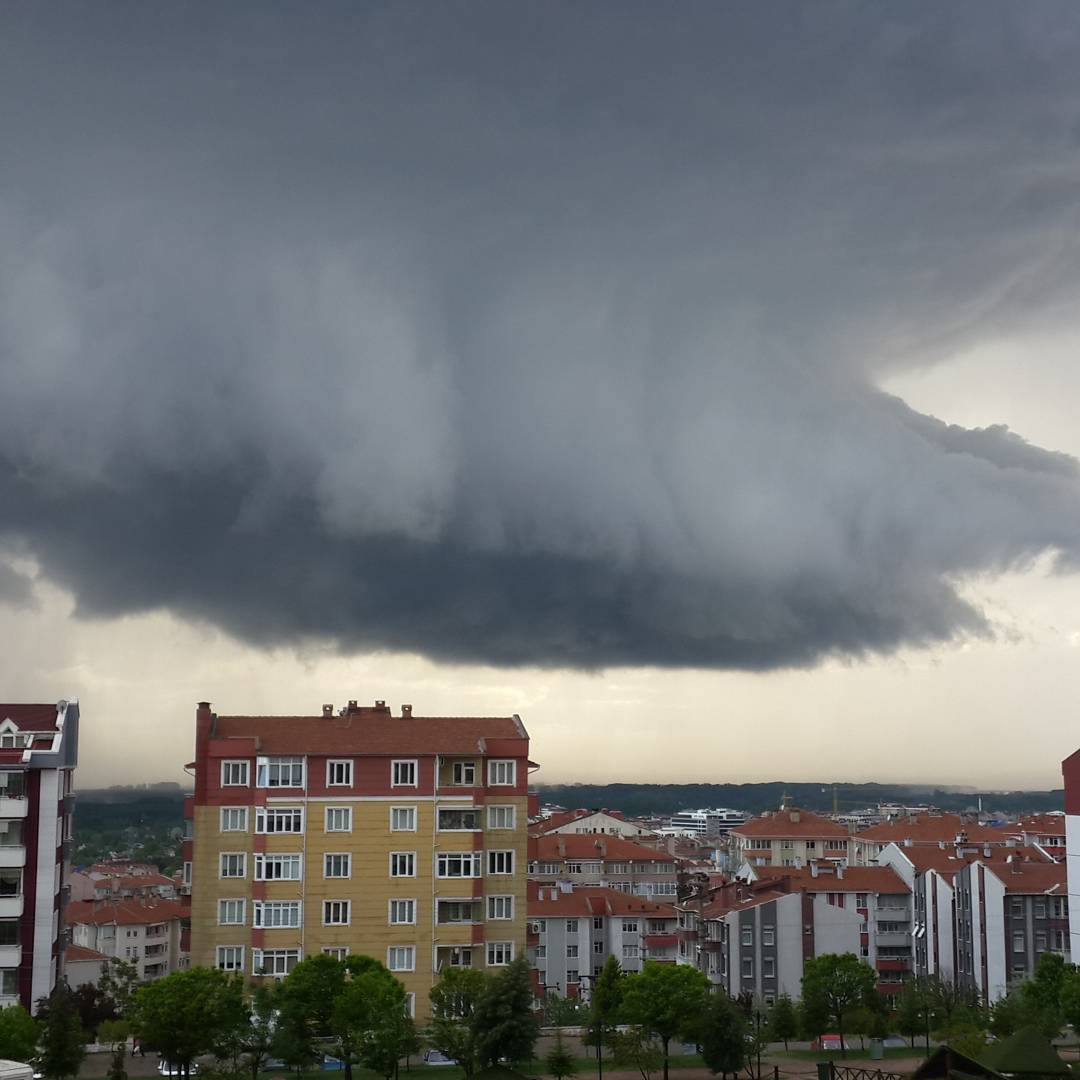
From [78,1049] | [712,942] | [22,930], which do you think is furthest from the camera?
[712,942]

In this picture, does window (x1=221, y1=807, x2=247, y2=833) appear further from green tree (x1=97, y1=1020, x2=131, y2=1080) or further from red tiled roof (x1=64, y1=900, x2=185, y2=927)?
red tiled roof (x1=64, y1=900, x2=185, y2=927)

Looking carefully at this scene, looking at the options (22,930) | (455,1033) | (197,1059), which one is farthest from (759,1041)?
(22,930)

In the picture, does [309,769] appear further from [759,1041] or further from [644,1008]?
[759,1041]

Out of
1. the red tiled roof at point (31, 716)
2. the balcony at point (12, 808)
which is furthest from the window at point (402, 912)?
the red tiled roof at point (31, 716)

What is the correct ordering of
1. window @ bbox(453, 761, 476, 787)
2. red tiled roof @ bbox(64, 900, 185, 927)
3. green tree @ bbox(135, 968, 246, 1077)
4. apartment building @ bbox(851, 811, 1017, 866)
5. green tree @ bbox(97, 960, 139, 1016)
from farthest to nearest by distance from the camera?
1. apartment building @ bbox(851, 811, 1017, 866)
2. red tiled roof @ bbox(64, 900, 185, 927)
3. green tree @ bbox(97, 960, 139, 1016)
4. window @ bbox(453, 761, 476, 787)
5. green tree @ bbox(135, 968, 246, 1077)

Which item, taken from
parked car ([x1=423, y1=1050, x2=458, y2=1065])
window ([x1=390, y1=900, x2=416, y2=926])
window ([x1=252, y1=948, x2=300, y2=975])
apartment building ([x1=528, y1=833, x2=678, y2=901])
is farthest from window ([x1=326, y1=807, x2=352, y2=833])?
apartment building ([x1=528, y1=833, x2=678, y2=901])

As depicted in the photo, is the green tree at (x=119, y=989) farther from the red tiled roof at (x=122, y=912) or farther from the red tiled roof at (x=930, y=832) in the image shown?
the red tiled roof at (x=930, y=832)
